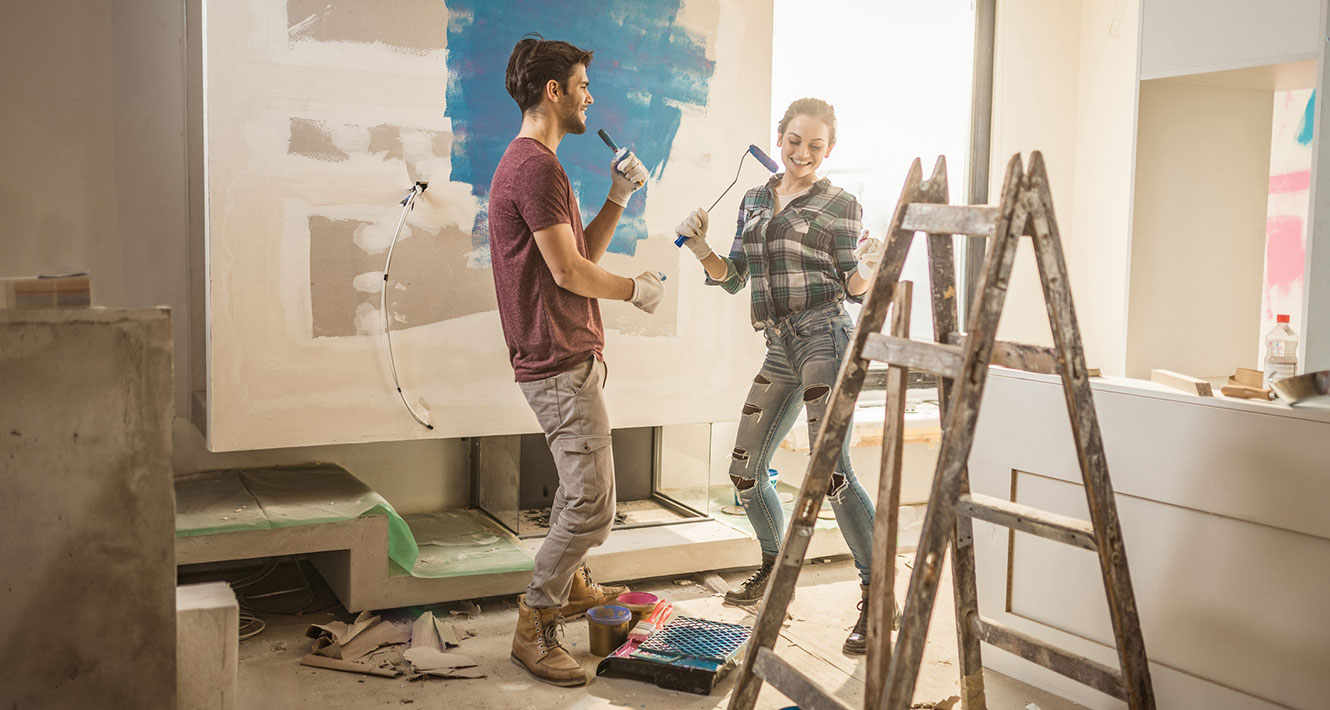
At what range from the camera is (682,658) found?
258 cm

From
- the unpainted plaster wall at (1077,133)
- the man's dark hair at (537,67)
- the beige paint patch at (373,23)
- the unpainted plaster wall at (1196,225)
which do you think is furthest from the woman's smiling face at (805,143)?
the unpainted plaster wall at (1077,133)

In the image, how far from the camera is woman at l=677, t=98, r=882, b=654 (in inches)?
Result: 112

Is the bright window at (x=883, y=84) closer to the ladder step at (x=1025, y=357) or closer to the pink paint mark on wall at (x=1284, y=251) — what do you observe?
the pink paint mark on wall at (x=1284, y=251)

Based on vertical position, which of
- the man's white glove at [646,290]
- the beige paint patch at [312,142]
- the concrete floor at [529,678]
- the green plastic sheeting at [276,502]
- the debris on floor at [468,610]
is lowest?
the concrete floor at [529,678]

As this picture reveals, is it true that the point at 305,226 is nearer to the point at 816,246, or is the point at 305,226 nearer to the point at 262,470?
the point at 262,470

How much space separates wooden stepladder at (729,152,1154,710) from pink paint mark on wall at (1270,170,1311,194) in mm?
2316

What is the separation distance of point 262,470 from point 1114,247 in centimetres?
381

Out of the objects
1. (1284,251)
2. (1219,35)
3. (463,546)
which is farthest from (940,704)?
(1284,251)

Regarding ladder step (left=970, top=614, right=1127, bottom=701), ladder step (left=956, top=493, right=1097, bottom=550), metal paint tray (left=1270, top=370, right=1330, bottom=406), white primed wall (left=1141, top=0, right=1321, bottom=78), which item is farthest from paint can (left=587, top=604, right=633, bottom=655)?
white primed wall (left=1141, top=0, right=1321, bottom=78)

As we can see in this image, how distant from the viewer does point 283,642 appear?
2.81 metres

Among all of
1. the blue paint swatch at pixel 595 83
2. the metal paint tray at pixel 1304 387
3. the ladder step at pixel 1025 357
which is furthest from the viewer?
the blue paint swatch at pixel 595 83

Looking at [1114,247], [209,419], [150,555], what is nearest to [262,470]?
[209,419]

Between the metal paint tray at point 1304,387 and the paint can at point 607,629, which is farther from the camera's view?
the paint can at point 607,629

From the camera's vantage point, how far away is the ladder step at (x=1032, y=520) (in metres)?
1.86
